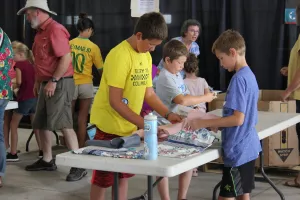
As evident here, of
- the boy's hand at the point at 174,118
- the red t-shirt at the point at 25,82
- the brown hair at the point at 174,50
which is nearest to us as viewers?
the boy's hand at the point at 174,118

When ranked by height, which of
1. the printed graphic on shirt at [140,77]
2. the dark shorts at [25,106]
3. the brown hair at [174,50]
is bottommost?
the dark shorts at [25,106]

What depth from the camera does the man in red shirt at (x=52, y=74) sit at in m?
5.05

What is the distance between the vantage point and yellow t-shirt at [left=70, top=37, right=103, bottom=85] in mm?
5875

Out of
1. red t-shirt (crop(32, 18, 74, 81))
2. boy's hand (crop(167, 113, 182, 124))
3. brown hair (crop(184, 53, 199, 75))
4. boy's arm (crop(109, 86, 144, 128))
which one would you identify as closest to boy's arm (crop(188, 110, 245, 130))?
boy's hand (crop(167, 113, 182, 124))

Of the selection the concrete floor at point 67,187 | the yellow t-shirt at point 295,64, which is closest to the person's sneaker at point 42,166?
the concrete floor at point 67,187

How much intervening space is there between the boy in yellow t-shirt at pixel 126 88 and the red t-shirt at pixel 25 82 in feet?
9.37

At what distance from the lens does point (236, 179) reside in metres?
3.16

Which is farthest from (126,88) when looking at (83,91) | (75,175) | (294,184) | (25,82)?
(25,82)

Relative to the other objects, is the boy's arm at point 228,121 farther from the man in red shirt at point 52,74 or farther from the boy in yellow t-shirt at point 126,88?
the man in red shirt at point 52,74

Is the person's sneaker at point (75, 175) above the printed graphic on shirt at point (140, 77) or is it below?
below

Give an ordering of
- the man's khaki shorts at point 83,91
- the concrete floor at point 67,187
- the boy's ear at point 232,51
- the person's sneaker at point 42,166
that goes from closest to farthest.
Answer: the boy's ear at point 232,51 → the concrete floor at point 67,187 → the person's sneaker at point 42,166 → the man's khaki shorts at point 83,91

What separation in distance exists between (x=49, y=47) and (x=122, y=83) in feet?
7.11

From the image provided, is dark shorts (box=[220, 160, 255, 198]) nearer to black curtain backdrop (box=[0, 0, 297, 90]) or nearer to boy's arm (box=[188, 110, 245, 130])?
boy's arm (box=[188, 110, 245, 130])

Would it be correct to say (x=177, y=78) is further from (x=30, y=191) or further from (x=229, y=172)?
(x=30, y=191)
